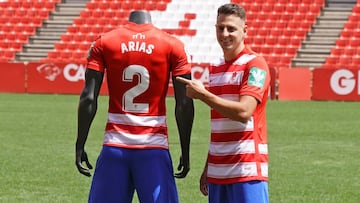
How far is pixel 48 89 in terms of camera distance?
31.1 metres

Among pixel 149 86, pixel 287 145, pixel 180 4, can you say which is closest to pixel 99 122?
pixel 287 145

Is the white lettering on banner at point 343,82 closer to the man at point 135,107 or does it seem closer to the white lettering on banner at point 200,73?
the white lettering on banner at point 200,73

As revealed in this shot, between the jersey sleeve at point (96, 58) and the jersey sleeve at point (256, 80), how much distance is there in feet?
3.67

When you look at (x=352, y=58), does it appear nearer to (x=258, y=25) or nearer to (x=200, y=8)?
(x=258, y=25)

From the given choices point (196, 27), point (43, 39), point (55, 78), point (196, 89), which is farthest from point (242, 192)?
point (43, 39)

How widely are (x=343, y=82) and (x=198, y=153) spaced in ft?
46.8

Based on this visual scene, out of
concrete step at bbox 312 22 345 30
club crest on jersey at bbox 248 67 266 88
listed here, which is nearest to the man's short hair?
club crest on jersey at bbox 248 67 266 88

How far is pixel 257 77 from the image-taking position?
5449 millimetres

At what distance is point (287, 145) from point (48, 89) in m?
16.1

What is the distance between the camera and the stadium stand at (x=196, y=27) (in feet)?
112

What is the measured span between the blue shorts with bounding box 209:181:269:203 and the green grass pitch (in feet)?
15.8

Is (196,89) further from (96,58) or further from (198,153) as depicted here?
(198,153)

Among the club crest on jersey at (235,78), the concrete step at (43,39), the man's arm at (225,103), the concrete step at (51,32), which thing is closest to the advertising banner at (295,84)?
the concrete step at (43,39)

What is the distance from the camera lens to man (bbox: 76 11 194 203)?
612 cm
